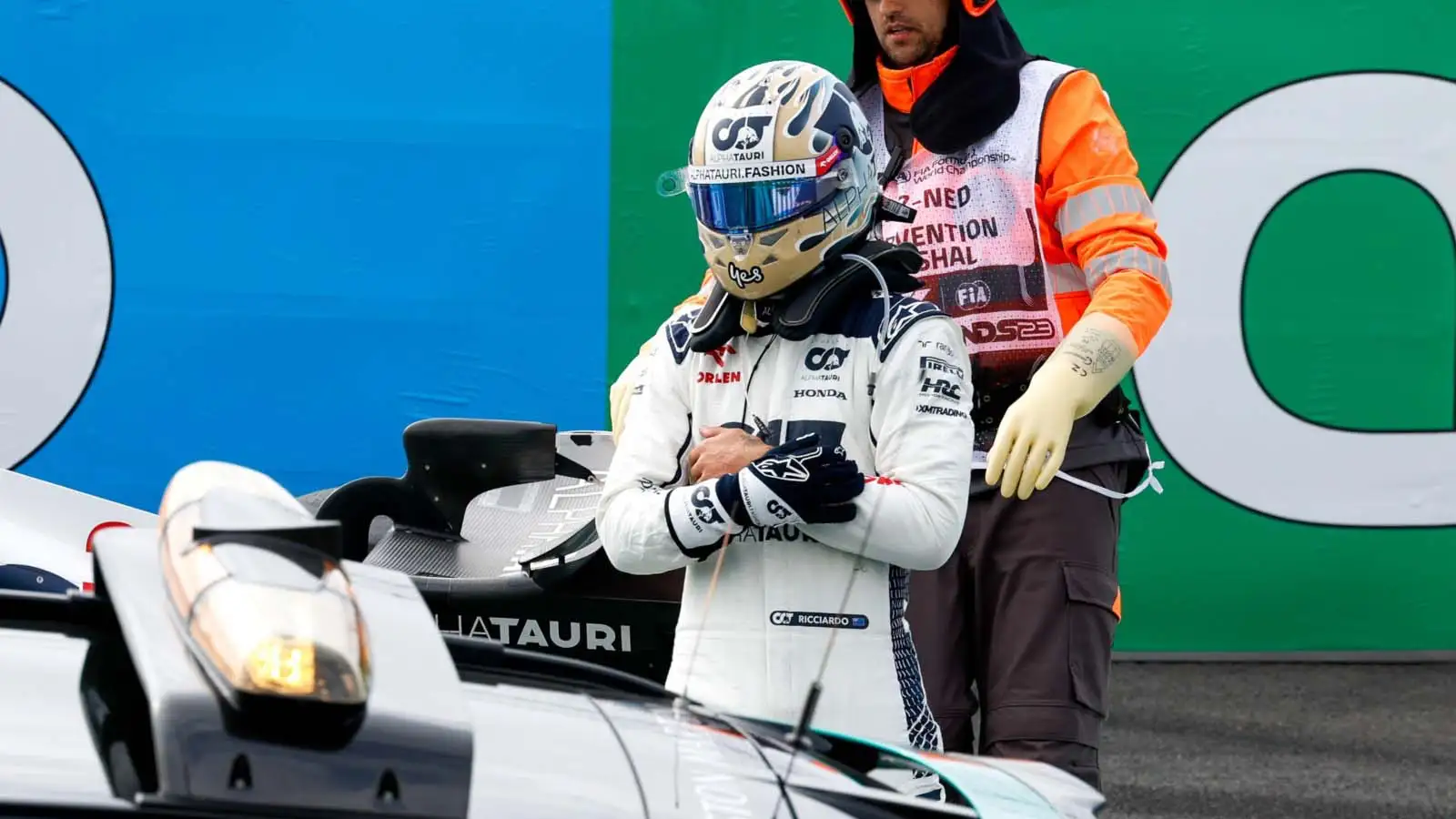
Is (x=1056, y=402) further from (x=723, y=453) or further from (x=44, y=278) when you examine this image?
(x=44, y=278)

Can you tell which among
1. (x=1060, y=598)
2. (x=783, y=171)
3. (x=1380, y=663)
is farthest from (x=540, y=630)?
(x=1380, y=663)

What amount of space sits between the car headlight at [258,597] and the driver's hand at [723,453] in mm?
958

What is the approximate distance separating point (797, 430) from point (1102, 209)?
0.78 m

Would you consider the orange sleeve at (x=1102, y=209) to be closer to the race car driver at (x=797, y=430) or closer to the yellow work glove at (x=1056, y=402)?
the yellow work glove at (x=1056, y=402)

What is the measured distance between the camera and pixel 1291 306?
5461 mm

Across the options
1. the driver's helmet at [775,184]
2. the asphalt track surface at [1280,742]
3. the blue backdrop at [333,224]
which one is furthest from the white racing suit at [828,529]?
the blue backdrop at [333,224]

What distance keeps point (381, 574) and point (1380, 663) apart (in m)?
4.63

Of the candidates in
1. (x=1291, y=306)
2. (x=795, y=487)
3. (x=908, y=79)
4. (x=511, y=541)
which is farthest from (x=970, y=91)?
(x=1291, y=306)

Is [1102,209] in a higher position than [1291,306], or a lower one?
lower

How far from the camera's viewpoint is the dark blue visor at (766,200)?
8.19 feet

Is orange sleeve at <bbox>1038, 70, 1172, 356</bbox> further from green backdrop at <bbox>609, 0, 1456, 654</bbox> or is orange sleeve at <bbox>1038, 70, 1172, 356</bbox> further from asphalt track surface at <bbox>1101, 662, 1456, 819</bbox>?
green backdrop at <bbox>609, 0, 1456, 654</bbox>

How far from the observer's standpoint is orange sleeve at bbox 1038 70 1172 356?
290 centimetres

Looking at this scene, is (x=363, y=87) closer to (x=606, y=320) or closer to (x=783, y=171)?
(x=606, y=320)

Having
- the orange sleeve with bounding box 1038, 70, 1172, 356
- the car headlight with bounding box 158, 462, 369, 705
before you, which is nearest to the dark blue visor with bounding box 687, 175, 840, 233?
the orange sleeve with bounding box 1038, 70, 1172, 356
